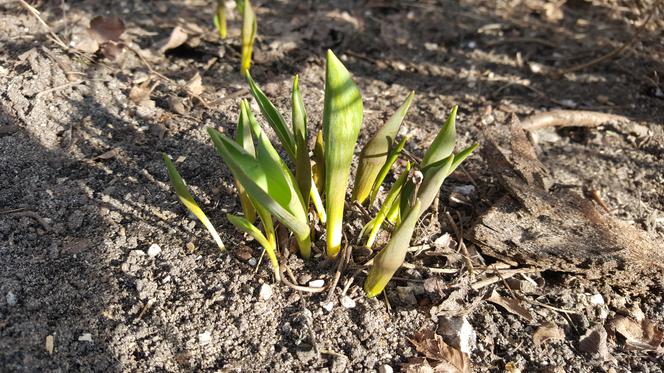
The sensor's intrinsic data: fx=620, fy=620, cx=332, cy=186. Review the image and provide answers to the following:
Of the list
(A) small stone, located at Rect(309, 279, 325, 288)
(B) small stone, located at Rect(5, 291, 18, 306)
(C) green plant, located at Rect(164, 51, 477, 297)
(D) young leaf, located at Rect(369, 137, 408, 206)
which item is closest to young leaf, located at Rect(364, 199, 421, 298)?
(C) green plant, located at Rect(164, 51, 477, 297)

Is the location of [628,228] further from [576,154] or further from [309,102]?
[309,102]

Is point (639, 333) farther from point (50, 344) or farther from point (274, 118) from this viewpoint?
point (50, 344)

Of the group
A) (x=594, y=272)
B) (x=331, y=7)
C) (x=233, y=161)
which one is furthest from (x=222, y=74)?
(x=594, y=272)

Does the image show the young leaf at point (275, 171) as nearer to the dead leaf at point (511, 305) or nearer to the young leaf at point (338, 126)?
the young leaf at point (338, 126)

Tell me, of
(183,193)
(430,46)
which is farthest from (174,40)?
(183,193)

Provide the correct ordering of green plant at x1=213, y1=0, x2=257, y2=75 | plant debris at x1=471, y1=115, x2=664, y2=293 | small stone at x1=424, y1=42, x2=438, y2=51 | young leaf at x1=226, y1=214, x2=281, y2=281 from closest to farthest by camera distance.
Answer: young leaf at x1=226, y1=214, x2=281, y2=281, plant debris at x1=471, y1=115, x2=664, y2=293, green plant at x1=213, y1=0, x2=257, y2=75, small stone at x1=424, y1=42, x2=438, y2=51

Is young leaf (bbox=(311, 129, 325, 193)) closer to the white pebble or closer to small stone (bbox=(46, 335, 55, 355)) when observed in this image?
the white pebble

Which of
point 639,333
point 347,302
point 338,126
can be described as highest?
point 338,126
